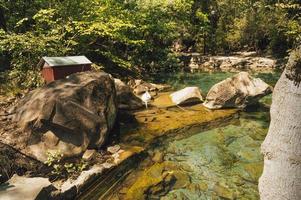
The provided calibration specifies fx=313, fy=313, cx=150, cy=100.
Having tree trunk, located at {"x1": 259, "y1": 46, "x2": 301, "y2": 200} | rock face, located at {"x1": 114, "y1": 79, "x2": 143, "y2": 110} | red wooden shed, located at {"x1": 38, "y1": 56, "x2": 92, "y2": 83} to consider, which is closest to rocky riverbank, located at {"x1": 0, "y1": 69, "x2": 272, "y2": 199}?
red wooden shed, located at {"x1": 38, "y1": 56, "x2": 92, "y2": 83}

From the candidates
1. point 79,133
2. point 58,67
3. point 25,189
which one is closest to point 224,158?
point 79,133

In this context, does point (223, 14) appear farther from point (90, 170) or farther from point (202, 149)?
point (90, 170)

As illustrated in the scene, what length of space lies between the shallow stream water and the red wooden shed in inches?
185

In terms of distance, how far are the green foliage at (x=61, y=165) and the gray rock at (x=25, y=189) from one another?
3.12ft

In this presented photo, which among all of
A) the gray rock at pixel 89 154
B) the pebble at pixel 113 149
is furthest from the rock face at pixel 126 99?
the gray rock at pixel 89 154

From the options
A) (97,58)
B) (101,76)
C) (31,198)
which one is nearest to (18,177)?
(31,198)

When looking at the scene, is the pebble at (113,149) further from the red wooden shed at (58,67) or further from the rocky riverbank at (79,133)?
the red wooden shed at (58,67)

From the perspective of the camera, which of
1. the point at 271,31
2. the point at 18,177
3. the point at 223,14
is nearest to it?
the point at 18,177

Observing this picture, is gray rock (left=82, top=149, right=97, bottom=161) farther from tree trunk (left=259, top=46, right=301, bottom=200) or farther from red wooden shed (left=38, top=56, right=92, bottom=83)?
tree trunk (left=259, top=46, right=301, bottom=200)

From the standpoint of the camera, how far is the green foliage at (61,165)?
755 centimetres

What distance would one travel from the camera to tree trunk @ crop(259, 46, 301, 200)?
3279 millimetres

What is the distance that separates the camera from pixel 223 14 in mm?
33312

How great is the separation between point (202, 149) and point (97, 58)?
37.8 ft

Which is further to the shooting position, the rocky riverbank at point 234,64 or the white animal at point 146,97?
the rocky riverbank at point 234,64
